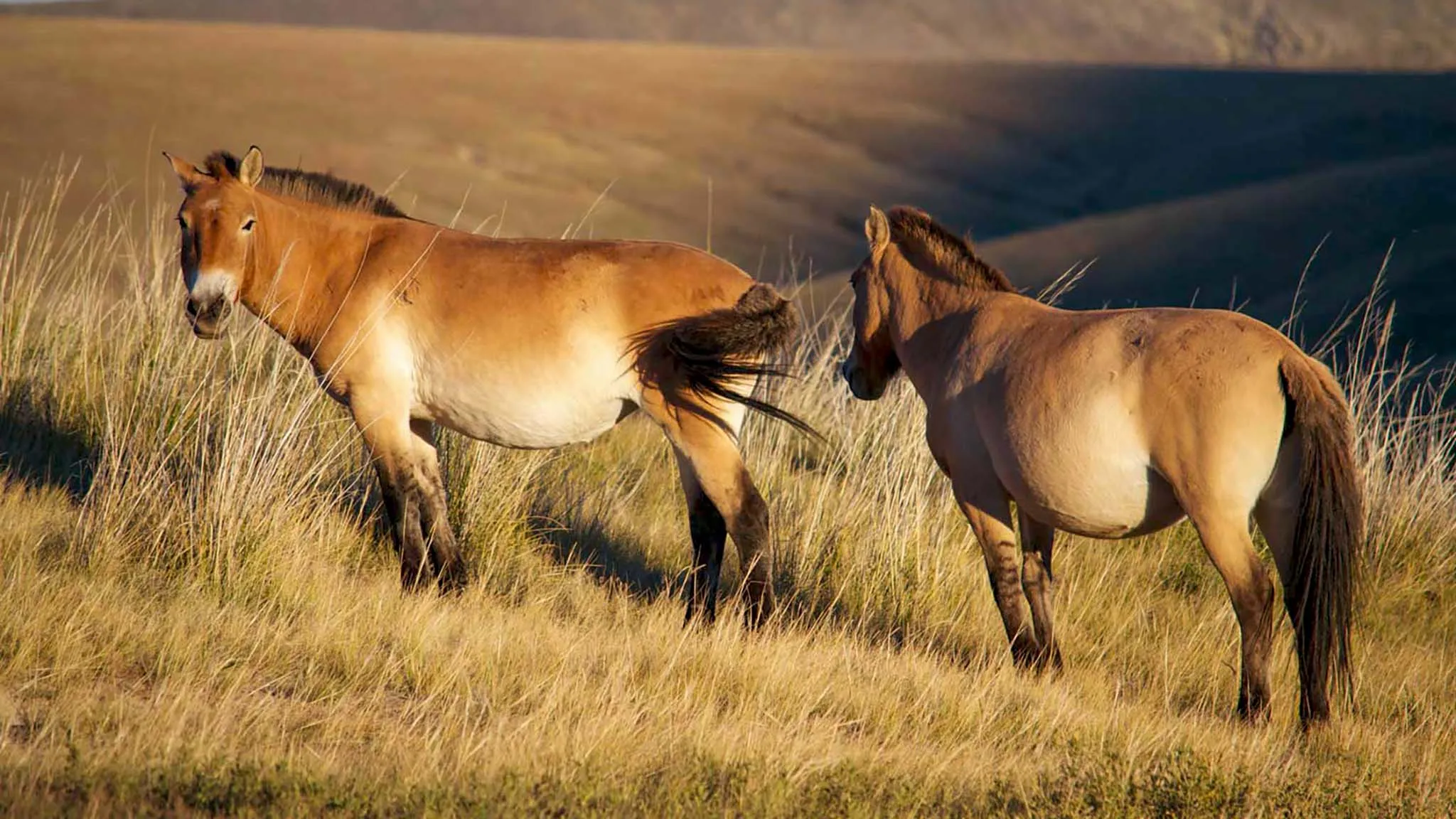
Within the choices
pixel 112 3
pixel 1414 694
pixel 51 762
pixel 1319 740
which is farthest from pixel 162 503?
pixel 112 3

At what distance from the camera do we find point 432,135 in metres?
52.5

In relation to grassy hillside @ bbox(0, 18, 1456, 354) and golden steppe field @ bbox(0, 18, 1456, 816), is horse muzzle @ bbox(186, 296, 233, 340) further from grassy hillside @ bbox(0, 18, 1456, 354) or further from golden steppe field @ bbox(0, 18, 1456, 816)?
grassy hillside @ bbox(0, 18, 1456, 354)

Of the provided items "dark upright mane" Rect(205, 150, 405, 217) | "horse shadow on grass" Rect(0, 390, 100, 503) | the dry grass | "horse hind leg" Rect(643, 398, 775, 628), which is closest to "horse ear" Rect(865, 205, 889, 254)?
"horse hind leg" Rect(643, 398, 775, 628)

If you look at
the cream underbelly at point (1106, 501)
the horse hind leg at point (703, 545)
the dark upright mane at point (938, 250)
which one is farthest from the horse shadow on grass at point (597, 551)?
the cream underbelly at point (1106, 501)

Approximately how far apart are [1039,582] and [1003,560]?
11.4 inches

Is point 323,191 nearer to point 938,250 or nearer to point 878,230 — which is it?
point 878,230

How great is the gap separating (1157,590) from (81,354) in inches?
289

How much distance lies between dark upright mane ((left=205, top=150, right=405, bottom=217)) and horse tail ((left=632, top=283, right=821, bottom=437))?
1897 mm

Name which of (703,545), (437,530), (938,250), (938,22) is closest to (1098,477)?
(938,250)

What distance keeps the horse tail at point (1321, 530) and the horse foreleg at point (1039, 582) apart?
3.51 feet

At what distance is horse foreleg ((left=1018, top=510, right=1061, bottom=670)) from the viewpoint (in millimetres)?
5969

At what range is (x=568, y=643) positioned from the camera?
19.3ft

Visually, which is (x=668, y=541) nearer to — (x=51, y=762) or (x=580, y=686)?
(x=580, y=686)

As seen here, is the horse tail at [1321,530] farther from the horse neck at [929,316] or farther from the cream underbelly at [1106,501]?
the horse neck at [929,316]
